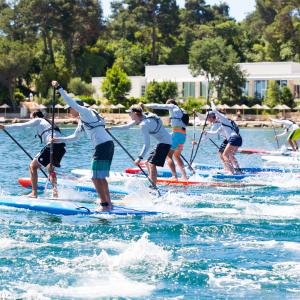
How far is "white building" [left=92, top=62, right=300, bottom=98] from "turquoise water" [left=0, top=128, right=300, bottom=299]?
248ft

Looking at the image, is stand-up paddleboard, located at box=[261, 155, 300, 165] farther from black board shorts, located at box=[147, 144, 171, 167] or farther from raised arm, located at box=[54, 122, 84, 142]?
raised arm, located at box=[54, 122, 84, 142]

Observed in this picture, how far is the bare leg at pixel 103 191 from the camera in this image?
1614 cm

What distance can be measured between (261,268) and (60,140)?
691 centimetres

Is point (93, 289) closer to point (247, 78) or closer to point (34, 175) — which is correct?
point (34, 175)

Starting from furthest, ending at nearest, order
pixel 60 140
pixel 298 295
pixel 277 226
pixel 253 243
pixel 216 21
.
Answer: pixel 216 21 < pixel 60 140 < pixel 277 226 < pixel 253 243 < pixel 298 295

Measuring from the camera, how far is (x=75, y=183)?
21.2 metres

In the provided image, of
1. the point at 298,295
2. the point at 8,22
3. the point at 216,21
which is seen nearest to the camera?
the point at 298,295

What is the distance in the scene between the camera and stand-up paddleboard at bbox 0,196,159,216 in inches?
653

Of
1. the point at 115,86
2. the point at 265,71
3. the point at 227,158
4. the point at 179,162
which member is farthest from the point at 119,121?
the point at 179,162

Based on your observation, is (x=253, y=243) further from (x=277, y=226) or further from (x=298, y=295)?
(x=298, y=295)

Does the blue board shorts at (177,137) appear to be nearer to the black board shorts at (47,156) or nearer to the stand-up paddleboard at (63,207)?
the black board shorts at (47,156)

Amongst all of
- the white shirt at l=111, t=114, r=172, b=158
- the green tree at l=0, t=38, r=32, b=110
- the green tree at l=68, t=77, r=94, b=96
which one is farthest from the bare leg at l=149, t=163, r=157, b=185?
the green tree at l=68, t=77, r=94, b=96

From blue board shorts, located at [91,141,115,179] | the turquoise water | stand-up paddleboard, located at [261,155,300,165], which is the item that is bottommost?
stand-up paddleboard, located at [261,155,300,165]

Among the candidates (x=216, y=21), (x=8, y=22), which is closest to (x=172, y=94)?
(x=8, y=22)
